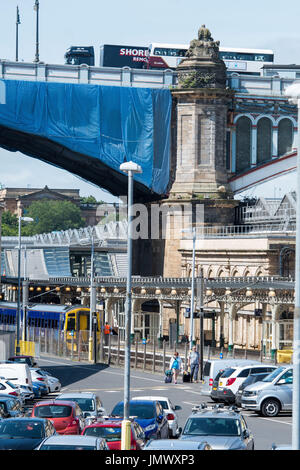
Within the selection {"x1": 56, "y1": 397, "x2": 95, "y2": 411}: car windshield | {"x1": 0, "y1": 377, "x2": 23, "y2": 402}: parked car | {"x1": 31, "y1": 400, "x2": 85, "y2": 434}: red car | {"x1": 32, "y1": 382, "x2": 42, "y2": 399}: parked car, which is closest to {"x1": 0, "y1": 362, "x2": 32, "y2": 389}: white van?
{"x1": 32, "y1": 382, "x2": 42, "y2": 399}: parked car

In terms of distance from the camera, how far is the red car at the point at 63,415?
2872 cm

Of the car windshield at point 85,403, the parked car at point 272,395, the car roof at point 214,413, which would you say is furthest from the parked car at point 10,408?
the parked car at point 272,395

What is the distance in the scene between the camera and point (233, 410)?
90.9 ft

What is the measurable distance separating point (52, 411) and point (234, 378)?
46.2 ft

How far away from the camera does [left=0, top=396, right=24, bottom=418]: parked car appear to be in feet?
101

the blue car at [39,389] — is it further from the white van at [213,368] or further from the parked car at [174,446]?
the parked car at [174,446]

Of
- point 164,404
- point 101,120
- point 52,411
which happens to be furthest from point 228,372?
point 101,120

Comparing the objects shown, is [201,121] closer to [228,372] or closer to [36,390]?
[36,390]

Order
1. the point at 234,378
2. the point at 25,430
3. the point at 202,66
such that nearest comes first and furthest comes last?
1. the point at 25,430
2. the point at 234,378
3. the point at 202,66

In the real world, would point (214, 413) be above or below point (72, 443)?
below

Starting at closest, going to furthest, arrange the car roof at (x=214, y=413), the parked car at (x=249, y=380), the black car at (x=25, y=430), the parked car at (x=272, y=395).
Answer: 1. the black car at (x=25, y=430)
2. the car roof at (x=214, y=413)
3. the parked car at (x=272, y=395)
4. the parked car at (x=249, y=380)

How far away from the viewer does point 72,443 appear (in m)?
20.5

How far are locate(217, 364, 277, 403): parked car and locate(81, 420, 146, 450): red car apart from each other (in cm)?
1628

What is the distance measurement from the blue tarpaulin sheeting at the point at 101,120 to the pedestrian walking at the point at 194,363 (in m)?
46.1
